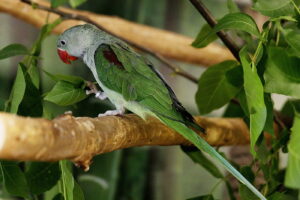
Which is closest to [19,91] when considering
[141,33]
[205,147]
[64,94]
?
[64,94]

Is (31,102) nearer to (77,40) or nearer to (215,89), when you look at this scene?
(77,40)

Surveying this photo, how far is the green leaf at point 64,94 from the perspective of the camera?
0.70 metres

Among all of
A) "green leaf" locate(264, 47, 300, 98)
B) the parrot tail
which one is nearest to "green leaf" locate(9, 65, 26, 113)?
the parrot tail

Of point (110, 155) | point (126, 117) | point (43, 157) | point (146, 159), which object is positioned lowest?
point (146, 159)

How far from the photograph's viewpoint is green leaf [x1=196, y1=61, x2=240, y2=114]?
2.66 feet

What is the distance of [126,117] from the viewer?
0.71 metres

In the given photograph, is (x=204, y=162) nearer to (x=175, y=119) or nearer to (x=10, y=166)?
(x=175, y=119)

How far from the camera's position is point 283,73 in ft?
1.88

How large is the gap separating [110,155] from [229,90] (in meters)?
0.59

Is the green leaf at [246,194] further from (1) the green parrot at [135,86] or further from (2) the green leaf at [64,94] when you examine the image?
(2) the green leaf at [64,94]

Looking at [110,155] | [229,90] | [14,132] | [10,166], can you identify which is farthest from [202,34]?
[110,155]

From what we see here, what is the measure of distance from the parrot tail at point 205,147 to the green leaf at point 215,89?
17cm

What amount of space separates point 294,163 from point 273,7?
206 millimetres

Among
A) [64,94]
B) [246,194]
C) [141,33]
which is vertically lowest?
[246,194]
